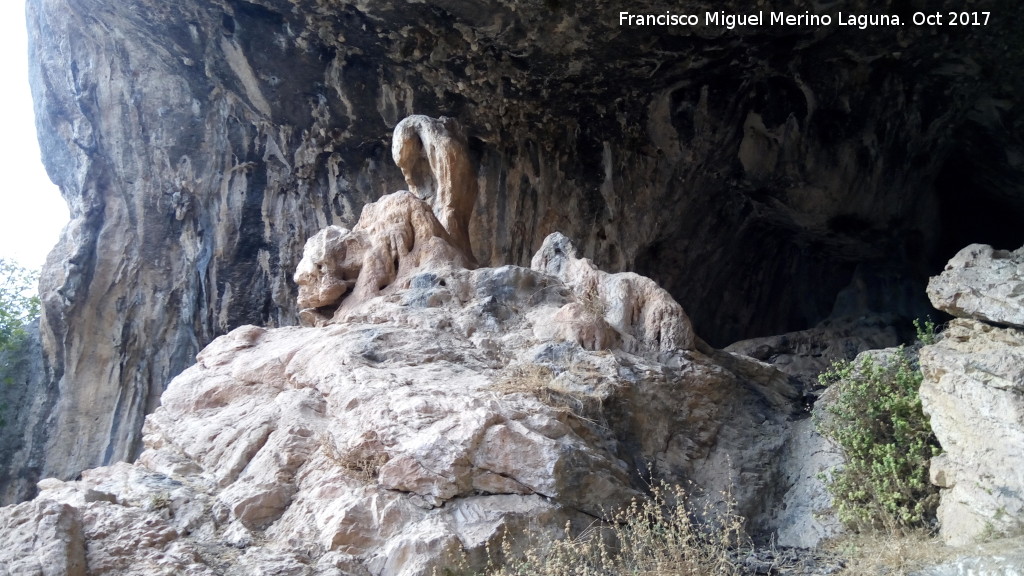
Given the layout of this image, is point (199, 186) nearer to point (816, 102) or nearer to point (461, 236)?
point (461, 236)

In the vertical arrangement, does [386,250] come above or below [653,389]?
above

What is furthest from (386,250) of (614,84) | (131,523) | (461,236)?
(614,84)

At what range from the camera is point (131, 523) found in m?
5.03

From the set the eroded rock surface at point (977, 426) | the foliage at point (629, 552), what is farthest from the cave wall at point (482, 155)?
the foliage at point (629, 552)

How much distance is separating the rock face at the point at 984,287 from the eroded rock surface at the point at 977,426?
0.09 m

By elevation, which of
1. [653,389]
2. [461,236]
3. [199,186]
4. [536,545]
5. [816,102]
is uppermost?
[816,102]

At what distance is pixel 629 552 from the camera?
5270mm

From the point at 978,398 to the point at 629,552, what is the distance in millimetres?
2182

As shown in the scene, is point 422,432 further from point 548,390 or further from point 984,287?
point 984,287

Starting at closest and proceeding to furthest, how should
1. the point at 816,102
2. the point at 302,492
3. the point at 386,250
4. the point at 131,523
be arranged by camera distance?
the point at 131,523 < the point at 302,492 < the point at 386,250 < the point at 816,102

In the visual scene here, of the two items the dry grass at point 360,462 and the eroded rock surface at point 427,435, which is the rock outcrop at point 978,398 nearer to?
the eroded rock surface at point 427,435

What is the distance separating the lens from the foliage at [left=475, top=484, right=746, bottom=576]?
4.70m

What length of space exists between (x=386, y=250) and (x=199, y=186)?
6.68m

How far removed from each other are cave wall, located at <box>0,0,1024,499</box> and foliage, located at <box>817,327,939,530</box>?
6.09 meters
